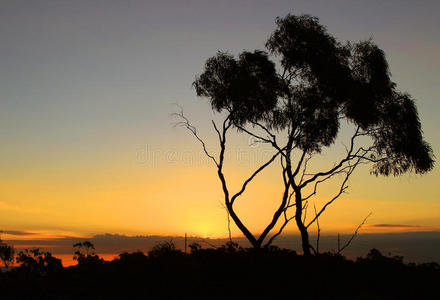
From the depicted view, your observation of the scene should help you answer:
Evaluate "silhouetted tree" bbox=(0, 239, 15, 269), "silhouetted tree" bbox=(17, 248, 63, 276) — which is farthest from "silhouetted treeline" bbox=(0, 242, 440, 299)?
"silhouetted tree" bbox=(0, 239, 15, 269)

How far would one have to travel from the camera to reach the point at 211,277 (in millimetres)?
19750

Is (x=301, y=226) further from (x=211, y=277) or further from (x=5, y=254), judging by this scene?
(x=5, y=254)

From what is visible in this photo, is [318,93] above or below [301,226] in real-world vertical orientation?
above

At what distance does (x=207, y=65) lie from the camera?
3047 cm

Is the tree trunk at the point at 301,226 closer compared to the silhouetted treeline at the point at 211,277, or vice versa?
the silhouetted treeline at the point at 211,277

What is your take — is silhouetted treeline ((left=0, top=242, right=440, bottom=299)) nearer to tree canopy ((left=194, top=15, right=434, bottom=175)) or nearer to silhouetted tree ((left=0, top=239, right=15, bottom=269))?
tree canopy ((left=194, top=15, right=434, bottom=175))

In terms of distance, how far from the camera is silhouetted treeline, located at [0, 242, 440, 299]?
1745cm

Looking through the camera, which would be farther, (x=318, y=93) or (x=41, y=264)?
(x=318, y=93)

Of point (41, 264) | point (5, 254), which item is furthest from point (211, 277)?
point (5, 254)

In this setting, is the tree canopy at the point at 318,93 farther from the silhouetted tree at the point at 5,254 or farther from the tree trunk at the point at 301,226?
the silhouetted tree at the point at 5,254

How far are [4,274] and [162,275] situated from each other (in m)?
6.02

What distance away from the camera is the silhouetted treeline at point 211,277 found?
1745cm

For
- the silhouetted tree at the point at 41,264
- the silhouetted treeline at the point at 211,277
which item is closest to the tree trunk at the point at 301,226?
the silhouetted treeline at the point at 211,277

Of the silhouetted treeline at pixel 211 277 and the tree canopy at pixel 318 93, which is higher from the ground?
the tree canopy at pixel 318 93
